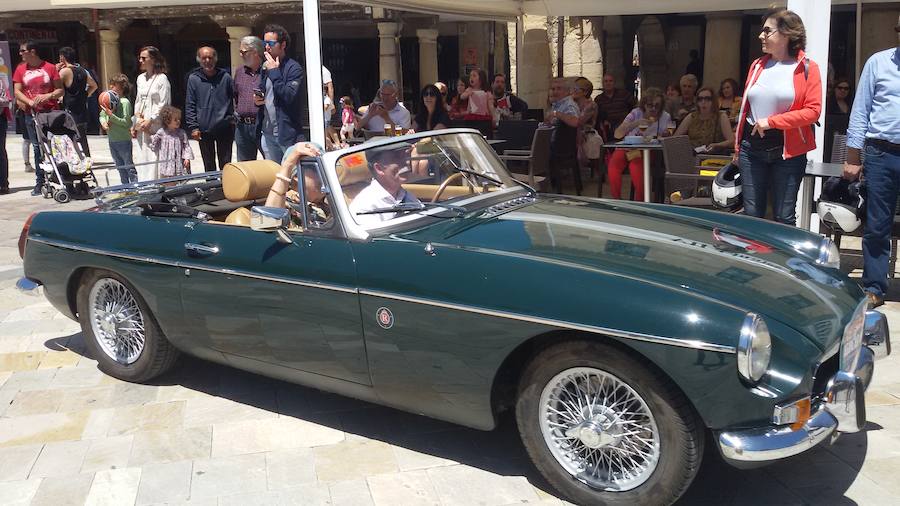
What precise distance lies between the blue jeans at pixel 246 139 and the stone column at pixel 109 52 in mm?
14160

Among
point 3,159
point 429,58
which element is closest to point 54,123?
point 3,159

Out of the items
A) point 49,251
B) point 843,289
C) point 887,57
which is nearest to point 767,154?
point 887,57

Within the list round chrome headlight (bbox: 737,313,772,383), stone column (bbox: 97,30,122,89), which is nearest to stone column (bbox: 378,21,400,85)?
stone column (bbox: 97,30,122,89)

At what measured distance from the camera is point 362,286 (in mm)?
3748

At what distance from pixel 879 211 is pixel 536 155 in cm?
450

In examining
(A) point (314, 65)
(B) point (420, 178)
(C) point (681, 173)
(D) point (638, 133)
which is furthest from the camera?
(D) point (638, 133)

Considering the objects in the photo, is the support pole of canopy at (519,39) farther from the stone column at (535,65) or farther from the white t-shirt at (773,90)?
the white t-shirt at (773,90)

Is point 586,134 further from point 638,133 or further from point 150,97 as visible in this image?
point 150,97

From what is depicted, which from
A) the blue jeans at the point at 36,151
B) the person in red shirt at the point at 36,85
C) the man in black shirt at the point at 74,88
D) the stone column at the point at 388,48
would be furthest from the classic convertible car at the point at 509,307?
the stone column at the point at 388,48

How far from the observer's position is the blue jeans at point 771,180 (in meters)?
5.93

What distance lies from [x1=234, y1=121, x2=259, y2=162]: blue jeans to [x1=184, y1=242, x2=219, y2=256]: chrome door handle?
4838mm

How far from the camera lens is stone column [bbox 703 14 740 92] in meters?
15.9

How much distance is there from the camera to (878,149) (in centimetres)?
566

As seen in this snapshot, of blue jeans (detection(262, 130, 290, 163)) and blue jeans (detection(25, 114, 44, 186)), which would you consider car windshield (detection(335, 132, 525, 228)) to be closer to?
blue jeans (detection(262, 130, 290, 163))
